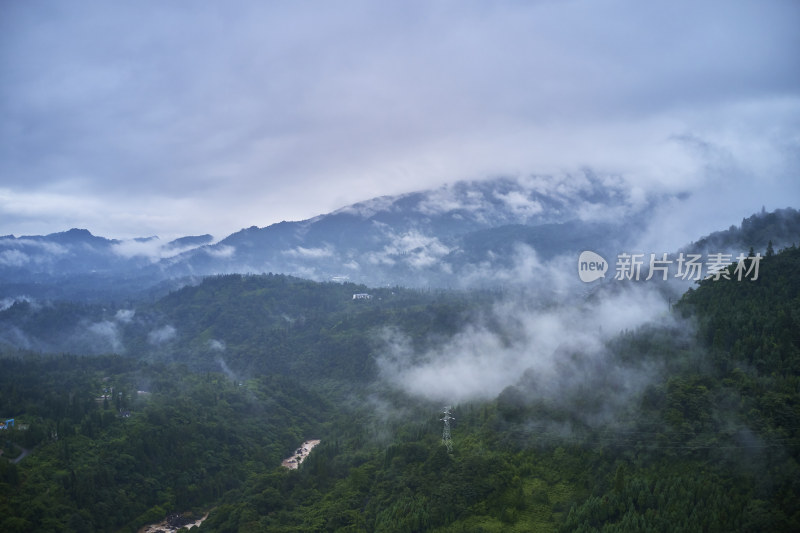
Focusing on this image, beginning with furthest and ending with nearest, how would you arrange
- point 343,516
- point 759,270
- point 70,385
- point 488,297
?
point 488,297, point 70,385, point 759,270, point 343,516

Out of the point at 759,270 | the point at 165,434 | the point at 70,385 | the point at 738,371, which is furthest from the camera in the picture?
the point at 70,385

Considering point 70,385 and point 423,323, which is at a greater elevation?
point 423,323

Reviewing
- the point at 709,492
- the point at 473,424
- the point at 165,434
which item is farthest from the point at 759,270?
the point at 165,434

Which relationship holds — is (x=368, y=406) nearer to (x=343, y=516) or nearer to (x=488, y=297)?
(x=343, y=516)

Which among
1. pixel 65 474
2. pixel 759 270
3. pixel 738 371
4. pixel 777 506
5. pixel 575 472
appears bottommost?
pixel 65 474

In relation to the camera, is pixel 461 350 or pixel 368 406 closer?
pixel 368 406

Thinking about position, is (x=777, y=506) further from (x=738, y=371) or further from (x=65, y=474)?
(x=65, y=474)
